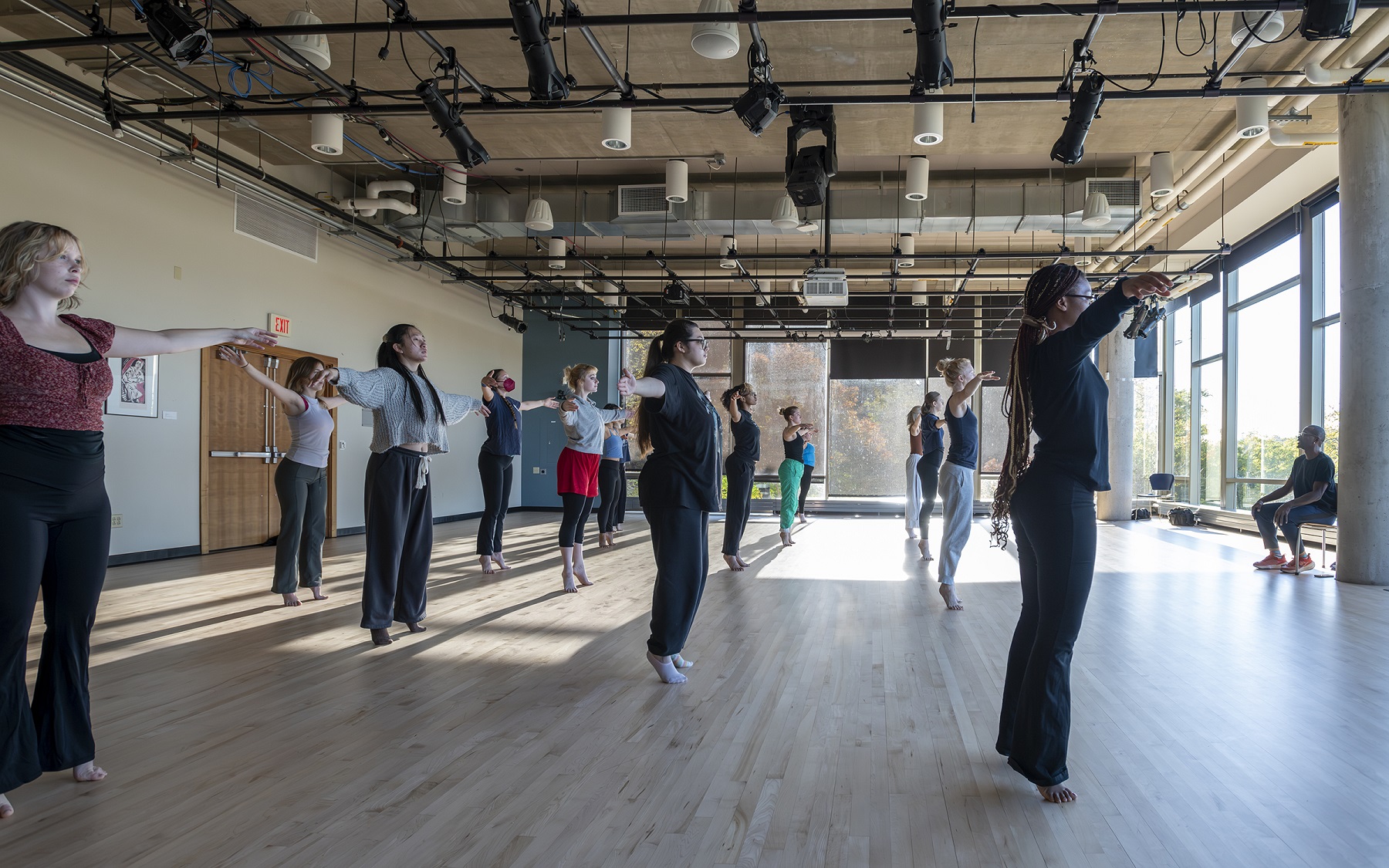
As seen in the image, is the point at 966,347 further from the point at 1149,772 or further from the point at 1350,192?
the point at 1149,772

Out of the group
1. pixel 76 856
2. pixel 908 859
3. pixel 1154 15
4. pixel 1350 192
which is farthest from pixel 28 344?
pixel 1350 192

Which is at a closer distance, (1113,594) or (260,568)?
(1113,594)

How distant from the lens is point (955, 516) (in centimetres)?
565

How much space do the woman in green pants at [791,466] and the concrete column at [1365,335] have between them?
4.81 m

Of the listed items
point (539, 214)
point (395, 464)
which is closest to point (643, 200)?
point (539, 214)

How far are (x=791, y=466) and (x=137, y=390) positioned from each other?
646 centimetres

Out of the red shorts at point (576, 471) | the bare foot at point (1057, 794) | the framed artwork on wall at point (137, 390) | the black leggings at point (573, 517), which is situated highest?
the framed artwork on wall at point (137, 390)

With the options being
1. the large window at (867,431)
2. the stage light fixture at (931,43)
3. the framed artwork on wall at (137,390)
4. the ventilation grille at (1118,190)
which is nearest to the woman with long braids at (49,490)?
the stage light fixture at (931,43)

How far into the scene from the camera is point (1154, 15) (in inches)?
238

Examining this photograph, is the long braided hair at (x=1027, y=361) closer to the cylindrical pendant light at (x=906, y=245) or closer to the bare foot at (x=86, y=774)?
the bare foot at (x=86, y=774)

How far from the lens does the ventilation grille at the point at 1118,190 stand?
9.32 metres

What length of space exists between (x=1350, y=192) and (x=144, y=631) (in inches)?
354

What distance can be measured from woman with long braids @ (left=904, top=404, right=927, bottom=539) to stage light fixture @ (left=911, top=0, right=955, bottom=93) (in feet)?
12.4

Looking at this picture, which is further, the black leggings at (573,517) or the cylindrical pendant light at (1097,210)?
the cylindrical pendant light at (1097,210)
